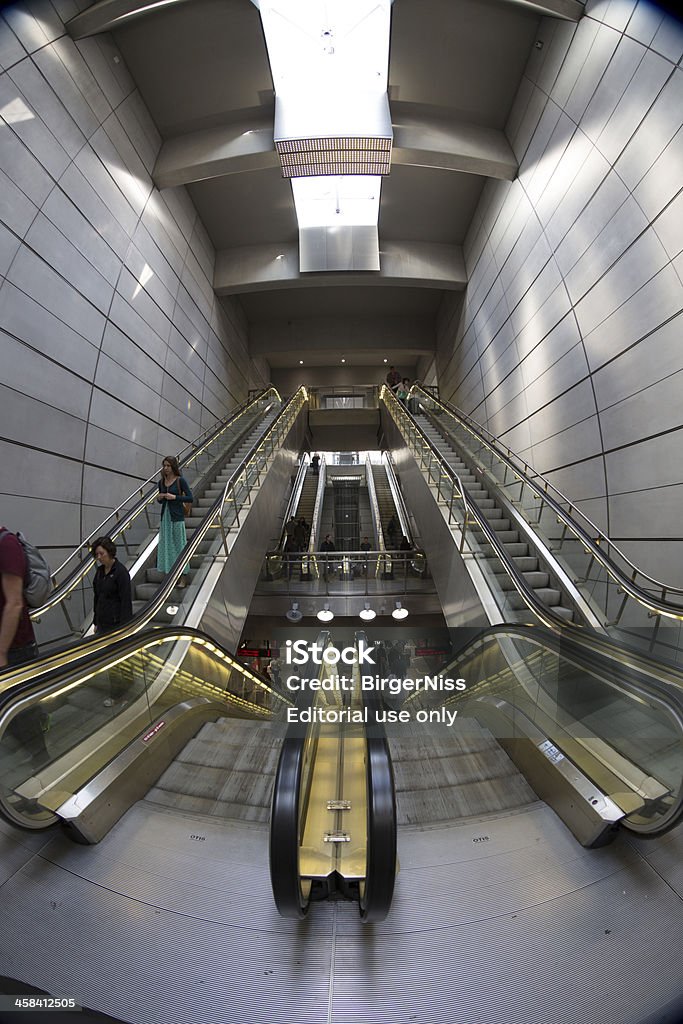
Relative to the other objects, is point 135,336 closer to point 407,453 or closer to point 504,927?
point 407,453

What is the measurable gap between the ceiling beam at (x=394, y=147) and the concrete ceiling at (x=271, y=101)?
0.07 ft

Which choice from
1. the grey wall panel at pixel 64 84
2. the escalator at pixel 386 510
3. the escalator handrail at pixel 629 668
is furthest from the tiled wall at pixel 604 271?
the grey wall panel at pixel 64 84

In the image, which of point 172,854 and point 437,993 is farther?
point 172,854

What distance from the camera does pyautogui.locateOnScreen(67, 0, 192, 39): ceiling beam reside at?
6223 mm

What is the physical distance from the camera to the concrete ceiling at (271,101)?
7526 millimetres

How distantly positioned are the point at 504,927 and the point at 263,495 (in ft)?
24.7

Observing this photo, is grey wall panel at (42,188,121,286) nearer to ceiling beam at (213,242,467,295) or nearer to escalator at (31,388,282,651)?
escalator at (31,388,282,651)

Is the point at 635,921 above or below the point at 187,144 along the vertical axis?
below

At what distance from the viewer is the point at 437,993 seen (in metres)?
1.09

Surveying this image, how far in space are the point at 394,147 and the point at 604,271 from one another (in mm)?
5785

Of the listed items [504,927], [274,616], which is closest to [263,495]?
[274,616]

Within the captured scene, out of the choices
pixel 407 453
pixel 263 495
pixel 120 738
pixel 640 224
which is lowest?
pixel 120 738

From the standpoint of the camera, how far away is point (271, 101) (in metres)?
8.69

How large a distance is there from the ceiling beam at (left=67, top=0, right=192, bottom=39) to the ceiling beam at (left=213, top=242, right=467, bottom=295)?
602cm
